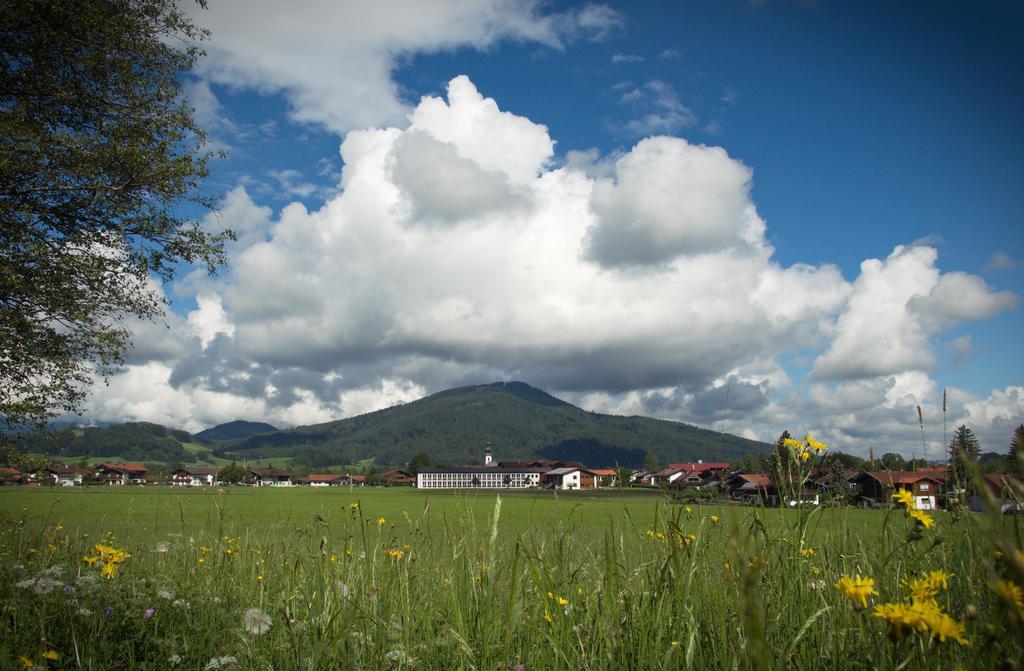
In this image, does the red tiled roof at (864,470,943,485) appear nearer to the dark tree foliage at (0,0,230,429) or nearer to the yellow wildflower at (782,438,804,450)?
the yellow wildflower at (782,438,804,450)

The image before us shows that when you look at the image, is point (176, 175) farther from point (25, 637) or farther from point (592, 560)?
point (592, 560)

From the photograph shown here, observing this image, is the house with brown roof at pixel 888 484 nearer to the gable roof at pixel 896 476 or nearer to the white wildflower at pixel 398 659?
the gable roof at pixel 896 476

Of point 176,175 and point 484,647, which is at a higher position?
point 176,175

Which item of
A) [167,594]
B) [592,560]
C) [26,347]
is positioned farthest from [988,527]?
[26,347]

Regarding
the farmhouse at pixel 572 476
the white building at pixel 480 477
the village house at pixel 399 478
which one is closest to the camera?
the farmhouse at pixel 572 476

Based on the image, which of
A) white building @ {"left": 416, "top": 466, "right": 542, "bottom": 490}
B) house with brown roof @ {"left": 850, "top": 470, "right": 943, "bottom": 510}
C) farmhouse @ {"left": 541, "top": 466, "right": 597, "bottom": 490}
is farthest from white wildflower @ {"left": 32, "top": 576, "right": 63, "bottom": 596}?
white building @ {"left": 416, "top": 466, "right": 542, "bottom": 490}

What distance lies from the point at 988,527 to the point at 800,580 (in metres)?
2.67

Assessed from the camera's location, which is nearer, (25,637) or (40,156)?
(25,637)

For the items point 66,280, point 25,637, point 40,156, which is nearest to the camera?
point 25,637

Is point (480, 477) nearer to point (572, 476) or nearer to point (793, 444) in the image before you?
point (572, 476)

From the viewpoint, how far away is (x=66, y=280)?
1088cm

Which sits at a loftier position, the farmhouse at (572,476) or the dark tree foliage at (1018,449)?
the dark tree foliage at (1018,449)

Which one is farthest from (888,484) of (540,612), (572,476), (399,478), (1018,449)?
(399,478)

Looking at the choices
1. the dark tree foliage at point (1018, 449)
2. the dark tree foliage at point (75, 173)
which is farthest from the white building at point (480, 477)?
the dark tree foliage at point (1018, 449)
